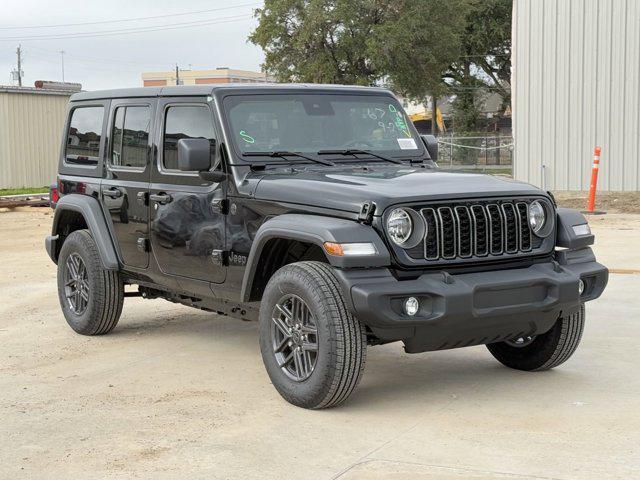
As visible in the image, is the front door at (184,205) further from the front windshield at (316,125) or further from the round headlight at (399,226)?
the round headlight at (399,226)

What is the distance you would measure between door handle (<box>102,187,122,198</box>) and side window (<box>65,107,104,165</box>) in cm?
35

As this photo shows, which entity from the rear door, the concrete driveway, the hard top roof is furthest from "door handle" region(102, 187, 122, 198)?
the concrete driveway

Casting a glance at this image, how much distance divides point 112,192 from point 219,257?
1.61 meters

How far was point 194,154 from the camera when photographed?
6.68 meters

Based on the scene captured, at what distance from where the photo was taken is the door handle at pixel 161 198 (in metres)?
7.39

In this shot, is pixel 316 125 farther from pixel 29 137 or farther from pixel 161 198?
pixel 29 137

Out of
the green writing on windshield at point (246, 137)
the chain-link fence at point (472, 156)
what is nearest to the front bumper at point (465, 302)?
the green writing on windshield at point (246, 137)

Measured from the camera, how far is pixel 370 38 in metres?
54.8

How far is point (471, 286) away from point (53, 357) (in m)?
3.43

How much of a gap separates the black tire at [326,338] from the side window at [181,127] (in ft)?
4.93

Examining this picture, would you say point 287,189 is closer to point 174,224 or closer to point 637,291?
point 174,224

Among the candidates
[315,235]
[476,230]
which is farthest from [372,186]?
[476,230]

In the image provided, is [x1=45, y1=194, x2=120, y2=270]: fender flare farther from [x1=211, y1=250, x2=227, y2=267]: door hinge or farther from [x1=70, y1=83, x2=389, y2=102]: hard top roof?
[x1=211, y1=250, x2=227, y2=267]: door hinge

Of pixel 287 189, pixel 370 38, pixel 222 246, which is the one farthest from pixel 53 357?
pixel 370 38
